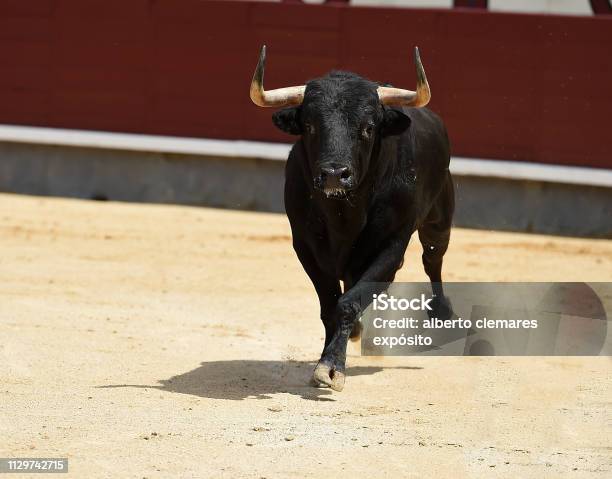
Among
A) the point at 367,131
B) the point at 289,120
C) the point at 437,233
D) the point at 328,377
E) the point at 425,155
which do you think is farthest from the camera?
the point at 437,233

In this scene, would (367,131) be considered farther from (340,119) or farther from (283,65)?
(283,65)

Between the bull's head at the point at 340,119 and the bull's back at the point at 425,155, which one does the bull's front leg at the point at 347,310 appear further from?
the bull's head at the point at 340,119

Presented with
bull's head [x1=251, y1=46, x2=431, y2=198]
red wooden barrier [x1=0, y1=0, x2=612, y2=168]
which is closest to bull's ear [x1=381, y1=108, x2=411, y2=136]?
bull's head [x1=251, y1=46, x2=431, y2=198]

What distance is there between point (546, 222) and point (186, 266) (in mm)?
3062

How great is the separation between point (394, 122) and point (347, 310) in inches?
28.6

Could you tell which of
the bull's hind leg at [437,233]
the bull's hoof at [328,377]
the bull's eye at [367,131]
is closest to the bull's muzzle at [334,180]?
the bull's eye at [367,131]

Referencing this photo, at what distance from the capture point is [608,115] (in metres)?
9.38

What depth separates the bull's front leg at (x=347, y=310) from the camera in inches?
182

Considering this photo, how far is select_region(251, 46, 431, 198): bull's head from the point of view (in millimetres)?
4500

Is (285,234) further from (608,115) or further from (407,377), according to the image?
(407,377)

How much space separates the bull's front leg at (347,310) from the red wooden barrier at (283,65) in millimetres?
4783

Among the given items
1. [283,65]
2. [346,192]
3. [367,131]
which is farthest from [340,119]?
[283,65]

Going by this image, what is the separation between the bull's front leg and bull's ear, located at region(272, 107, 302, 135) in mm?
564

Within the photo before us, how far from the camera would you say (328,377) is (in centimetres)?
460
